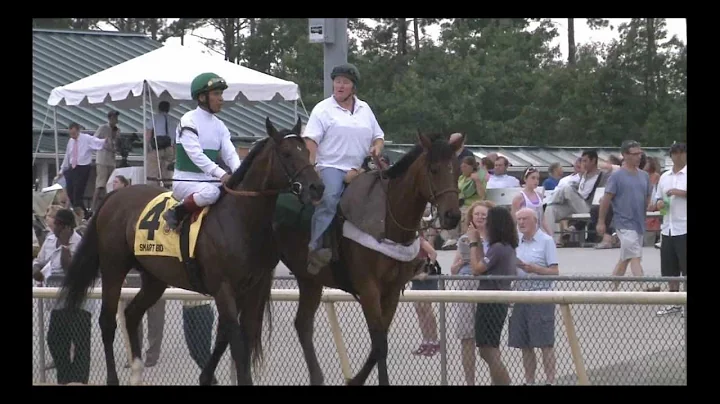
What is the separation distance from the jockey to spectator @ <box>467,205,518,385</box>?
83.2 inches

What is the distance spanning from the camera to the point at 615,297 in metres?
9.25

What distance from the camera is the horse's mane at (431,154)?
9.23m

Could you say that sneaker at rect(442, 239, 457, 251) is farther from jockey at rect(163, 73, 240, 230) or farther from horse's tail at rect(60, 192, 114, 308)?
jockey at rect(163, 73, 240, 230)

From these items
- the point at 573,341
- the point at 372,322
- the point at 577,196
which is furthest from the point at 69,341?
the point at 577,196

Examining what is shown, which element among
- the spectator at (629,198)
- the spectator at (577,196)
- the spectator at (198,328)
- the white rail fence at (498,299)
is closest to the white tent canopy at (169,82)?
the spectator at (577,196)

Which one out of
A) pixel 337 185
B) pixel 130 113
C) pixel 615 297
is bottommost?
pixel 615 297

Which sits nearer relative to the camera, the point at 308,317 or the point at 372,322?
the point at 372,322

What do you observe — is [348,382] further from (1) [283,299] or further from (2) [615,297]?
(2) [615,297]

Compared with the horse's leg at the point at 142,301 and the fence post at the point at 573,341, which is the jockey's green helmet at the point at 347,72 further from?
the fence post at the point at 573,341

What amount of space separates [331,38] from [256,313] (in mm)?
4194

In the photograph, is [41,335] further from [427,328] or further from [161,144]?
[161,144]

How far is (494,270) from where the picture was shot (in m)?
10.7
